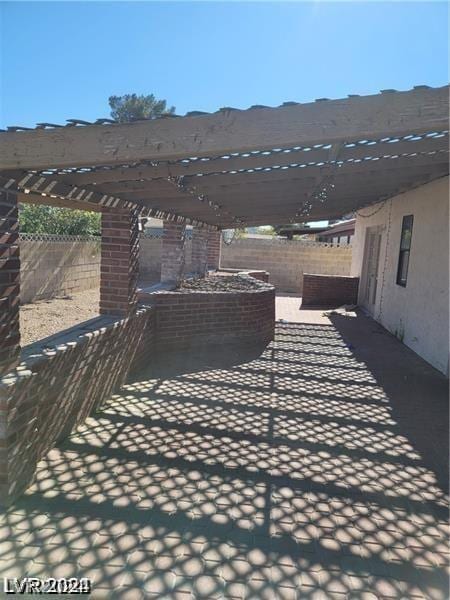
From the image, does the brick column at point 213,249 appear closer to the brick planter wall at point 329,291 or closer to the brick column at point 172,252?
the brick planter wall at point 329,291

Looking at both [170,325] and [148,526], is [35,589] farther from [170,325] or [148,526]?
[170,325]

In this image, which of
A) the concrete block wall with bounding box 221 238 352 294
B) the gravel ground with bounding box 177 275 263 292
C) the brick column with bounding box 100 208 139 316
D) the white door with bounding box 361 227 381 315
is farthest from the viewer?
the concrete block wall with bounding box 221 238 352 294

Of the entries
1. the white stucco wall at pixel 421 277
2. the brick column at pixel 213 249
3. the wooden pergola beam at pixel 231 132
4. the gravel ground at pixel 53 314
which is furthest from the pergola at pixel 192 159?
the brick column at pixel 213 249

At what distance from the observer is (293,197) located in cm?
684

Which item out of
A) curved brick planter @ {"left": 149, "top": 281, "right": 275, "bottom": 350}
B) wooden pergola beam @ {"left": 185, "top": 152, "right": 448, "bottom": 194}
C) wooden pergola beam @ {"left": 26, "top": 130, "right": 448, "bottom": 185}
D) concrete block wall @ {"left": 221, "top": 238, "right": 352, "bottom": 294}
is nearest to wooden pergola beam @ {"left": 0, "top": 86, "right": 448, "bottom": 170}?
wooden pergola beam @ {"left": 26, "top": 130, "right": 448, "bottom": 185}

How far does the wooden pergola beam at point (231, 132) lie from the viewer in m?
2.47

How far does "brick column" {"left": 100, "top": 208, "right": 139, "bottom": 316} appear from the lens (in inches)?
196

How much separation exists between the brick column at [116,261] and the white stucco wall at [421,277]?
4.47m

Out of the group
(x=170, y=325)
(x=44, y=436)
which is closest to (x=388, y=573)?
(x=44, y=436)

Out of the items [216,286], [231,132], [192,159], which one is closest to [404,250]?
[216,286]

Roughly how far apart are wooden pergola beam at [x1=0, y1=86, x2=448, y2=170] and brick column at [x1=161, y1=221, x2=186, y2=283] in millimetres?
5208

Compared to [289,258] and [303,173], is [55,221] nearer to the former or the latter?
[289,258]

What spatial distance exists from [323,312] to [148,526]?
9.60 m

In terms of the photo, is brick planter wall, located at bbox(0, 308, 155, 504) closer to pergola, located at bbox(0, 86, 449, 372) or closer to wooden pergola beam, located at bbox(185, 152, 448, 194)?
pergola, located at bbox(0, 86, 449, 372)
